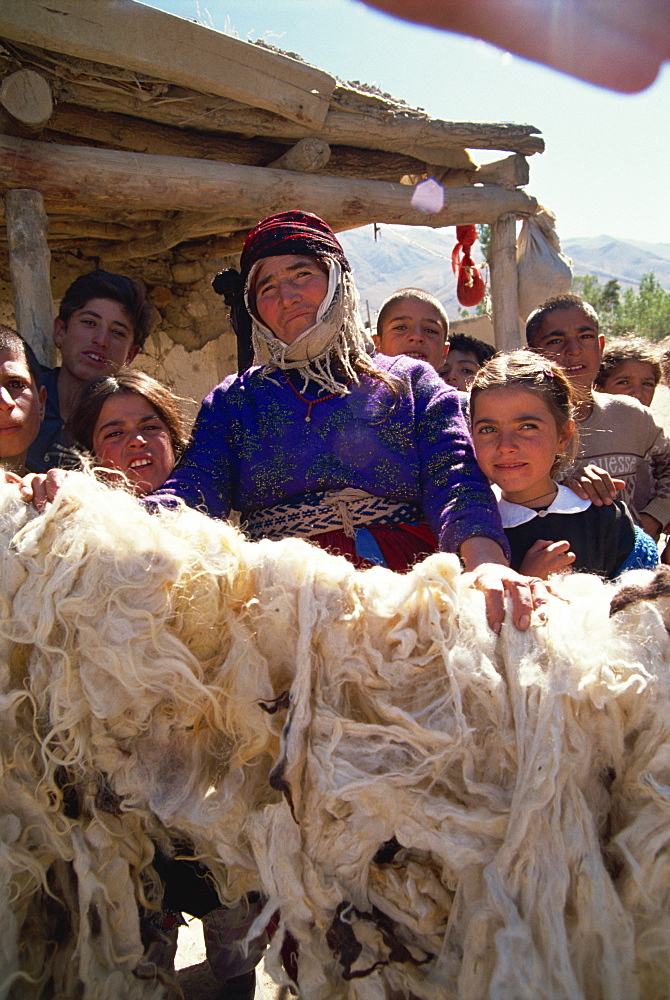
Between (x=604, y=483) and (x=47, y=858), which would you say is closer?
(x=47, y=858)

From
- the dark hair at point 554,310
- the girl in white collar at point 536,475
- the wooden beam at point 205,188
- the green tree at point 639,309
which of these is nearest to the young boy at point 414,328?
the dark hair at point 554,310

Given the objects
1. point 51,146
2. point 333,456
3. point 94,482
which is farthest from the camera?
point 51,146

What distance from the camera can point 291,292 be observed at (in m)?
1.87

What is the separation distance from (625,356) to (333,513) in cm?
212

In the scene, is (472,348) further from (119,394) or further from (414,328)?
(119,394)

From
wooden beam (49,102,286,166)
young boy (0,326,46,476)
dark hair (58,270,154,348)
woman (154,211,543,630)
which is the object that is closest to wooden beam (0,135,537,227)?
wooden beam (49,102,286,166)

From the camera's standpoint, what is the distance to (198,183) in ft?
11.1

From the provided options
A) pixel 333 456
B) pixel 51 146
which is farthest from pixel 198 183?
pixel 333 456

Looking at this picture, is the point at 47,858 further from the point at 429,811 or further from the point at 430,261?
the point at 430,261

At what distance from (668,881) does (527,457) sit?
1054mm

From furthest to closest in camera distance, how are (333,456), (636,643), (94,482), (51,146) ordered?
(51,146) → (333,456) → (94,482) → (636,643)

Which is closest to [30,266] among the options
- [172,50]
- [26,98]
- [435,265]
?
[26,98]

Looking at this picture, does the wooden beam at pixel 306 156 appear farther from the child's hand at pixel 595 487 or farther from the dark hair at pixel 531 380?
the child's hand at pixel 595 487

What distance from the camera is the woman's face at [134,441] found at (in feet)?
6.31
